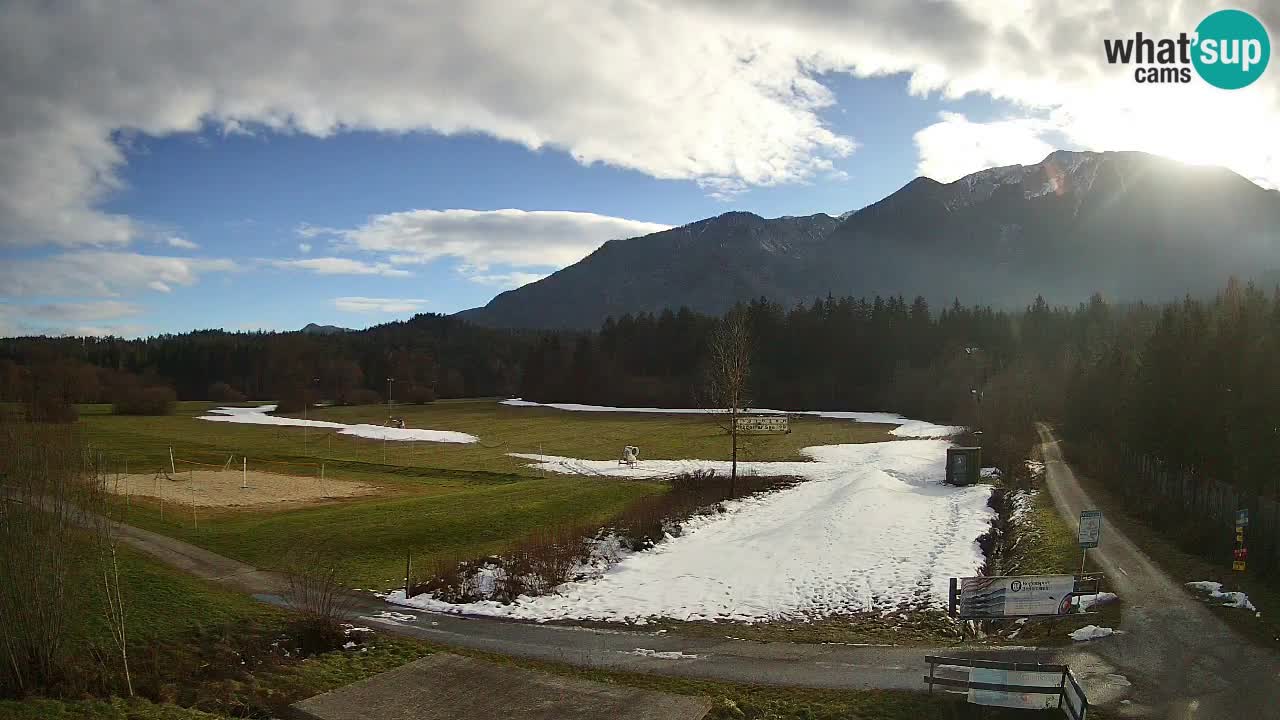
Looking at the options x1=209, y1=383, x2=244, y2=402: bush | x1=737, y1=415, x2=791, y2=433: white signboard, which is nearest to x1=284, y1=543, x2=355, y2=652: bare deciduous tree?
x1=737, y1=415, x2=791, y2=433: white signboard

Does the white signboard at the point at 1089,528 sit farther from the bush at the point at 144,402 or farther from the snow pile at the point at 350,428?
the bush at the point at 144,402

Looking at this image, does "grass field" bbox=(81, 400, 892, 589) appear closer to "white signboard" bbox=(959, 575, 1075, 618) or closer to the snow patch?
the snow patch

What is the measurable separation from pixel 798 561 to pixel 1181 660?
13.0 meters

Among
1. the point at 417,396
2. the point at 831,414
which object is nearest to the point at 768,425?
the point at 831,414

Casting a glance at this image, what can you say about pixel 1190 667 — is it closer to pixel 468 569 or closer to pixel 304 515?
pixel 468 569

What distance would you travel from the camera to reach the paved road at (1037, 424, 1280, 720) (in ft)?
43.7

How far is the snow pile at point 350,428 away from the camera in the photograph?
7704 cm

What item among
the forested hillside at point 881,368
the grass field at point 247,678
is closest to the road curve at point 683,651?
the grass field at point 247,678

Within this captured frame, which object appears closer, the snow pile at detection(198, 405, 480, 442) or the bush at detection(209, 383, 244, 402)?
the snow pile at detection(198, 405, 480, 442)

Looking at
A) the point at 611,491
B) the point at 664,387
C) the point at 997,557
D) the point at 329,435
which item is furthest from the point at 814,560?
the point at 664,387

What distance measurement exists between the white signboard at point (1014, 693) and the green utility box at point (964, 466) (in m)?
34.2

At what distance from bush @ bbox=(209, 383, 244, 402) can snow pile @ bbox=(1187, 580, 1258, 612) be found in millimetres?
161461

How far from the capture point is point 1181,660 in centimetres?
1550

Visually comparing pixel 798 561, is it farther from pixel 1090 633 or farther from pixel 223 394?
pixel 223 394
